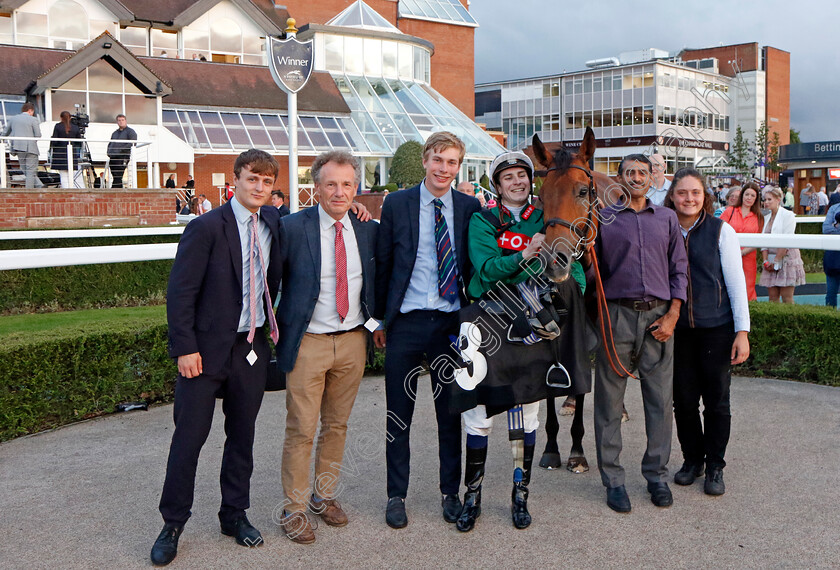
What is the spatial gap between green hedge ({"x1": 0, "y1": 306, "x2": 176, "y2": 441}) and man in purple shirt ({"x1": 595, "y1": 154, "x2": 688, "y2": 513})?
12.3 feet

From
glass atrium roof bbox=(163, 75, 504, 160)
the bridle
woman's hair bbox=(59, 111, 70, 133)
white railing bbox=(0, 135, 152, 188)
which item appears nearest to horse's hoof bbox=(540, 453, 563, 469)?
the bridle

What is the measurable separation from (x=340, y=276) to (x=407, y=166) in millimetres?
25897

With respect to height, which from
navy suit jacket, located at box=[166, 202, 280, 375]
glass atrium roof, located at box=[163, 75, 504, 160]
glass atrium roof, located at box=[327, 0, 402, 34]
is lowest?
navy suit jacket, located at box=[166, 202, 280, 375]

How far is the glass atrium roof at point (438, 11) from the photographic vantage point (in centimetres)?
4956

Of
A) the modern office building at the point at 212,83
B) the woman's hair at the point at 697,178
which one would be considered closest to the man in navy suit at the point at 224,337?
the woman's hair at the point at 697,178

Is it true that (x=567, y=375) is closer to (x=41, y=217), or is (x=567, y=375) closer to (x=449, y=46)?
(x=41, y=217)

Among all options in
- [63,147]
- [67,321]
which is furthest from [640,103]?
[67,321]

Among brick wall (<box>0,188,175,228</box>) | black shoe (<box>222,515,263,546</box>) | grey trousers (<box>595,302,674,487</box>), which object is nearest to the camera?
black shoe (<box>222,515,263,546</box>)

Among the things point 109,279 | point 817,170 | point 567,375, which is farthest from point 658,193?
point 817,170

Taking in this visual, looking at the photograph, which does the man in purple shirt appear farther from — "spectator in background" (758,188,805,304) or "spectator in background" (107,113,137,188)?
"spectator in background" (107,113,137,188)

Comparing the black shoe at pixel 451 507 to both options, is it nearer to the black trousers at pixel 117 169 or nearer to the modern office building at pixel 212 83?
the black trousers at pixel 117 169

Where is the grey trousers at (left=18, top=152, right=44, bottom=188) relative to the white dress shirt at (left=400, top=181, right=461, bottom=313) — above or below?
above

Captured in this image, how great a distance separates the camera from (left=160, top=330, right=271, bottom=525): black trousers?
3621 millimetres

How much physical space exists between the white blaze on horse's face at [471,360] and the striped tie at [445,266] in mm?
299
